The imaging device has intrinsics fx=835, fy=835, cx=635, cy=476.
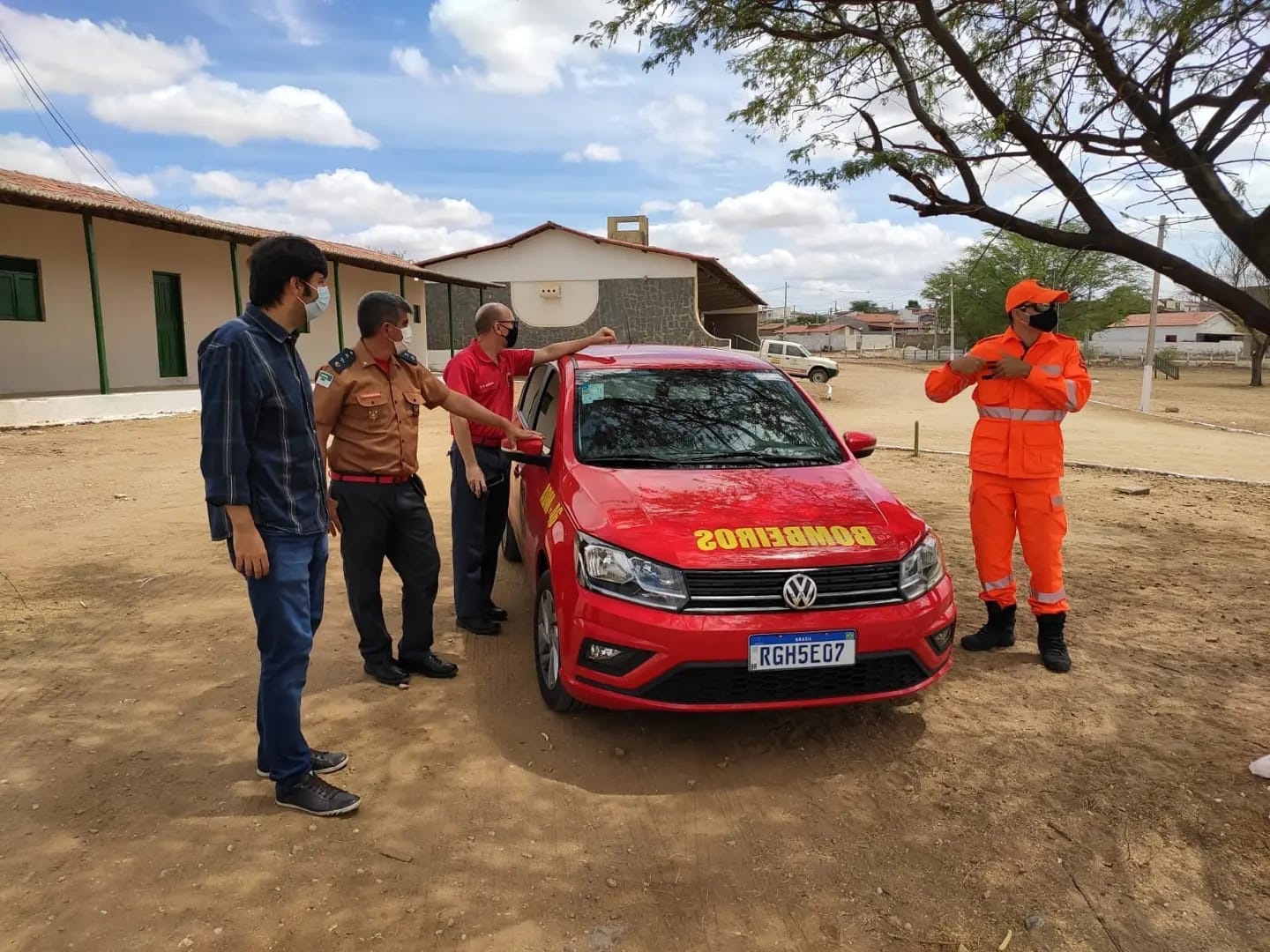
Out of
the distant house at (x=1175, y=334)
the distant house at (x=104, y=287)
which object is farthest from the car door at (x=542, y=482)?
the distant house at (x=1175, y=334)

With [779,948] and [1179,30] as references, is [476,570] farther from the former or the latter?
[1179,30]

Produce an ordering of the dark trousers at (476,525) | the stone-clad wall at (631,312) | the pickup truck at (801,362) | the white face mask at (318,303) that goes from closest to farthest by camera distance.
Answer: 1. the white face mask at (318,303)
2. the dark trousers at (476,525)
3. the pickup truck at (801,362)
4. the stone-clad wall at (631,312)

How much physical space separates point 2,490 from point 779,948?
866 cm

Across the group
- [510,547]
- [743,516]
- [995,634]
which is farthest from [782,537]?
[510,547]

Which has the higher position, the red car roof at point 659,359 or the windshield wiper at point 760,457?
the red car roof at point 659,359

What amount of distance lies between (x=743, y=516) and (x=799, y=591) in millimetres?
401

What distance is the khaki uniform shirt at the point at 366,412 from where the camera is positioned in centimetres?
346

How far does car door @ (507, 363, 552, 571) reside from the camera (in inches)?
185

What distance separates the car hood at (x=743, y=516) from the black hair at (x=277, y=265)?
135cm

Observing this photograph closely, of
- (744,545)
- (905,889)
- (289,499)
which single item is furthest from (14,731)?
(905,889)

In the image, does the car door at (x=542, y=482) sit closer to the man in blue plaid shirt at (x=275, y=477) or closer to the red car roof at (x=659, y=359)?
the red car roof at (x=659, y=359)

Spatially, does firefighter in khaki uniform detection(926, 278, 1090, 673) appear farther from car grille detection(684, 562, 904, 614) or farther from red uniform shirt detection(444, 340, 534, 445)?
red uniform shirt detection(444, 340, 534, 445)

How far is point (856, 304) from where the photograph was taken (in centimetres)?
14662

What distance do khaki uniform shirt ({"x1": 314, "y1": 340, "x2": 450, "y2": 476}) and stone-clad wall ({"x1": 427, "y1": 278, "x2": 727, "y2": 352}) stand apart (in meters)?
26.3
